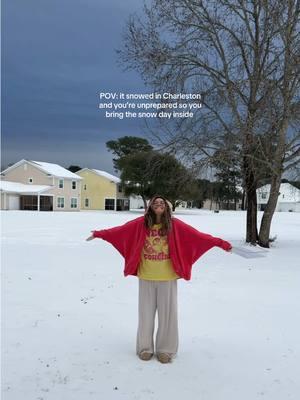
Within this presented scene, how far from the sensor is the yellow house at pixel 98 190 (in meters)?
62.0

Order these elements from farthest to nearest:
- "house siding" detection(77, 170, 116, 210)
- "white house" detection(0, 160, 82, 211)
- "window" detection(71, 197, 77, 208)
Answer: "house siding" detection(77, 170, 116, 210), "window" detection(71, 197, 77, 208), "white house" detection(0, 160, 82, 211)

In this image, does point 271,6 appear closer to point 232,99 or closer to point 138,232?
point 232,99

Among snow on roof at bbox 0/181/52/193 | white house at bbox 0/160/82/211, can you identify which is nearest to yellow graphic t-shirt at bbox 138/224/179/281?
white house at bbox 0/160/82/211

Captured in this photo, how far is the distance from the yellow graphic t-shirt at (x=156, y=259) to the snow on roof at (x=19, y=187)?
46604 mm

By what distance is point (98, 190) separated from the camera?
62406mm

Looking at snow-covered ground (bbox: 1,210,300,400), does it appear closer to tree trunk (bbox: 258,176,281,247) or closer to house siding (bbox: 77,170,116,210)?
tree trunk (bbox: 258,176,281,247)

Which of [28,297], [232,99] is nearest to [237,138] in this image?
[232,99]

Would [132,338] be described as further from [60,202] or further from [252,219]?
[60,202]

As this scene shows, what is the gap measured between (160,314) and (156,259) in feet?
1.93

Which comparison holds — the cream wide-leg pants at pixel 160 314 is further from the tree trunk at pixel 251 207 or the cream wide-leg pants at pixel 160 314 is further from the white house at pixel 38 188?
the white house at pixel 38 188

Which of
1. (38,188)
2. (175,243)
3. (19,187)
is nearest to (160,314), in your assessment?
(175,243)

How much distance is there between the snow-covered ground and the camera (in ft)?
12.7

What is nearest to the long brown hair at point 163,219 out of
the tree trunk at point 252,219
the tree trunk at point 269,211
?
the tree trunk at point 269,211

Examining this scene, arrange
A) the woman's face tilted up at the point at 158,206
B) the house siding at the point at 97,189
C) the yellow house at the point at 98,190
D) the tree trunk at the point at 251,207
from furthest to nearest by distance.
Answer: the house siding at the point at 97,189 < the yellow house at the point at 98,190 < the tree trunk at the point at 251,207 < the woman's face tilted up at the point at 158,206
